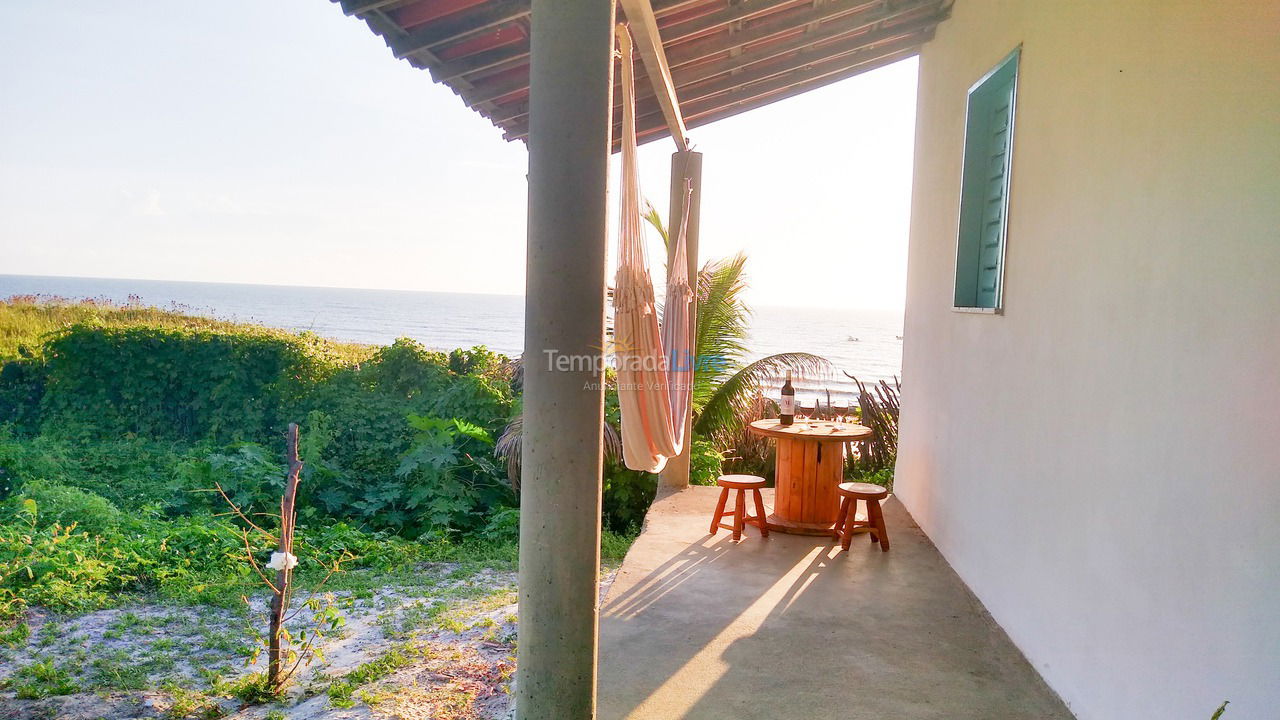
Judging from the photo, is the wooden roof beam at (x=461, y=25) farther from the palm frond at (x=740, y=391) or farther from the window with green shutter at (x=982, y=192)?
the palm frond at (x=740, y=391)

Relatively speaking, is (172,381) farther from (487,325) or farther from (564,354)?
(487,325)

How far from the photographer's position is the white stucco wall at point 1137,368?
1.35 metres

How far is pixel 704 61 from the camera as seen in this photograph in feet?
13.0

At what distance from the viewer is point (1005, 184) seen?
299cm

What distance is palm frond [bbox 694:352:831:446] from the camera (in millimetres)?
5730

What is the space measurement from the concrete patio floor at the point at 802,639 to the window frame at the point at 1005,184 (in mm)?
1115

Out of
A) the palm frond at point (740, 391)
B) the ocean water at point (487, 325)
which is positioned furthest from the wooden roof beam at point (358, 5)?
the ocean water at point (487, 325)

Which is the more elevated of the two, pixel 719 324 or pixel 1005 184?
pixel 1005 184

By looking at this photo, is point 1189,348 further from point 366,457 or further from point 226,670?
point 366,457

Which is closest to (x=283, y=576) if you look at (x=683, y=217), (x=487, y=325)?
(x=683, y=217)

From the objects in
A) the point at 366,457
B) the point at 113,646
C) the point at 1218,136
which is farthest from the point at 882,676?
the point at 366,457

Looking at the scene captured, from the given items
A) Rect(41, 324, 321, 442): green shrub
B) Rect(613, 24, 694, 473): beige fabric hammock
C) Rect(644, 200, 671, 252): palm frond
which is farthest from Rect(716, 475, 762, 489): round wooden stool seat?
Rect(41, 324, 321, 442): green shrub

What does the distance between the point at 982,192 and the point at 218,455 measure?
5.65 metres

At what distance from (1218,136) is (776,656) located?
5.78 feet
